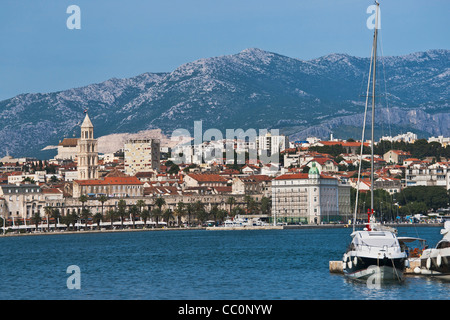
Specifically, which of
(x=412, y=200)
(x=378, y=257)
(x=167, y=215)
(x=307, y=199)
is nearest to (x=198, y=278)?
(x=378, y=257)

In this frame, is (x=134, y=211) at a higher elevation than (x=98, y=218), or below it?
higher

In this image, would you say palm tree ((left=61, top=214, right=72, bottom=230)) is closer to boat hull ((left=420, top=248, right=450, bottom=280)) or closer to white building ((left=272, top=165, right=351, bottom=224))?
white building ((left=272, top=165, right=351, bottom=224))

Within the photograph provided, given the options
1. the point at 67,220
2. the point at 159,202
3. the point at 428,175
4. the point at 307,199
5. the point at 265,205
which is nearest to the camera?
the point at 67,220

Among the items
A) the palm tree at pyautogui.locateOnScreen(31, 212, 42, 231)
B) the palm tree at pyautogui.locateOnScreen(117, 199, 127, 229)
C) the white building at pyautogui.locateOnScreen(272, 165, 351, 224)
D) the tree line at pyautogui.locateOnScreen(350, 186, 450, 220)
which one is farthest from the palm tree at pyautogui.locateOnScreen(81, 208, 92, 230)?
the tree line at pyautogui.locateOnScreen(350, 186, 450, 220)

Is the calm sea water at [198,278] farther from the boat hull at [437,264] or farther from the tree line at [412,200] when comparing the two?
the tree line at [412,200]

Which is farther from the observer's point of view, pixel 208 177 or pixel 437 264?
pixel 208 177

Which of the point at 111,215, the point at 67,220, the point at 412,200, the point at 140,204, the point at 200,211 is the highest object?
the point at 412,200

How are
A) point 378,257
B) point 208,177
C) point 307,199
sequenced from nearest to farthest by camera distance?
point 378,257, point 307,199, point 208,177

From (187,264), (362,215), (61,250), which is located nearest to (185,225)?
(362,215)

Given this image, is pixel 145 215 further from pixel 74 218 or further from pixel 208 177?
pixel 208 177

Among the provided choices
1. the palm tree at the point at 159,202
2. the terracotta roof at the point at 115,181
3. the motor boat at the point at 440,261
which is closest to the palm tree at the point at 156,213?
the palm tree at the point at 159,202
